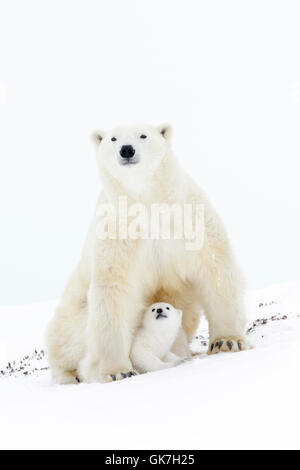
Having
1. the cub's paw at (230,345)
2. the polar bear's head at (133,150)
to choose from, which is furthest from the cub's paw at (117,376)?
the polar bear's head at (133,150)

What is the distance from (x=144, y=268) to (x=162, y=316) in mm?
510

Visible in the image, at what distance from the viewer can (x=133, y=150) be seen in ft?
18.2

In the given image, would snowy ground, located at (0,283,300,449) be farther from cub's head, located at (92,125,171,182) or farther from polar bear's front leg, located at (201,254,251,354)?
cub's head, located at (92,125,171,182)

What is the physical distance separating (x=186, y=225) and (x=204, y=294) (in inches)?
29.6

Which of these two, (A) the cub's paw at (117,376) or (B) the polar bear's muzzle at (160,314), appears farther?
(B) the polar bear's muzzle at (160,314)

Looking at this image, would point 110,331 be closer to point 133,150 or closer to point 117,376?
point 117,376

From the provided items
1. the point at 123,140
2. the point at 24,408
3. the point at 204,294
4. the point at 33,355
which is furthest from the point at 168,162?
the point at 33,355

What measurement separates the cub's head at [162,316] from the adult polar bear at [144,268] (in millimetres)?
145

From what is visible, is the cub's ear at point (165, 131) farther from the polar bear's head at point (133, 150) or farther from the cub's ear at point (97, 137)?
the cub's ear at point (97, 137)

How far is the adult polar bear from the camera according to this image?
577 cm

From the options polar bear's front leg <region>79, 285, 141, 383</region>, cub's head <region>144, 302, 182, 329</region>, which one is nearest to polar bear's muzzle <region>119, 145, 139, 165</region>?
polar bear's front leg <region>79, 285, 141, 383</region>

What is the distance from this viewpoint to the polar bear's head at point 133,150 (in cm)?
557

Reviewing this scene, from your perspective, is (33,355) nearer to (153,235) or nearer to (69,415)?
(153,235)

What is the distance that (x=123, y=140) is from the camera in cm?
569
